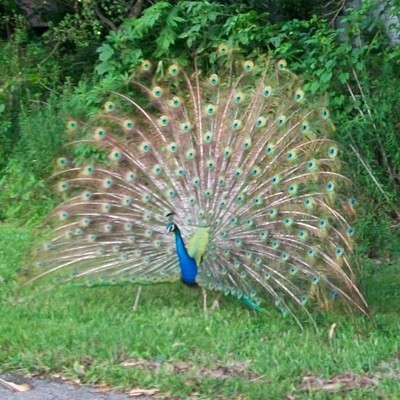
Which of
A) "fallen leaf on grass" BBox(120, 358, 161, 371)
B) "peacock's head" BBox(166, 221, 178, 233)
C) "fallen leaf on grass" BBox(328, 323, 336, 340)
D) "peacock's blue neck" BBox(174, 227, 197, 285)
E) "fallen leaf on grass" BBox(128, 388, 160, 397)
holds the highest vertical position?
"peacock's head" BBox(166, 221, 178, 233)

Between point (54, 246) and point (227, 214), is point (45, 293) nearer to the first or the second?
point (54, 246)

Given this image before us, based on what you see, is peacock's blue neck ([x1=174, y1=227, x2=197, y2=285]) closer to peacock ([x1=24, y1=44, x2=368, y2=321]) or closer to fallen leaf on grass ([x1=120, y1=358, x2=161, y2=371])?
peacock ([x1=24, y1=44, x2=368, y2=321])

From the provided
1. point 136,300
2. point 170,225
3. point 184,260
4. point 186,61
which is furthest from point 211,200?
point 186,61

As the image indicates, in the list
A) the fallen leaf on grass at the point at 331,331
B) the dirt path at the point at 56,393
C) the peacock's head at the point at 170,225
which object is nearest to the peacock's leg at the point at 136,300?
the peacock's head at the point at 170,225

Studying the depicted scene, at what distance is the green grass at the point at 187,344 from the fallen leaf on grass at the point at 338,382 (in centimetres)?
4

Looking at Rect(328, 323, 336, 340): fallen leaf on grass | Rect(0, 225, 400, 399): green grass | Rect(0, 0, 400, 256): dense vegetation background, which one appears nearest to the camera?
Rect(0, 225, 400, 399): green grass

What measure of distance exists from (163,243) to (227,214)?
0.50 m

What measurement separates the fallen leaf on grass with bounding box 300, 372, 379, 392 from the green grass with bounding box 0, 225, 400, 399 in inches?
1.4

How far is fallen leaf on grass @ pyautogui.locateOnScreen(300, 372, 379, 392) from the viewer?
518 cm

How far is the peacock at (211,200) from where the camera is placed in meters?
6.36

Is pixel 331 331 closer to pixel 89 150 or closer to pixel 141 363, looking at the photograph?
pixel 141 363

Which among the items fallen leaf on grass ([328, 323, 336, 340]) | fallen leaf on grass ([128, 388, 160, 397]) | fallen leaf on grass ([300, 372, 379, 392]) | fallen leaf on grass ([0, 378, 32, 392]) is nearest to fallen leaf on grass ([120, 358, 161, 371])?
fallen leaf on grass ([128, 388, 160, 397])

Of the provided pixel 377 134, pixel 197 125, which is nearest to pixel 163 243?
pixel 197 125

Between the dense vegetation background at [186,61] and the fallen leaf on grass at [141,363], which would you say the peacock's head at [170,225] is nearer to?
the fallen leaf on grass at [141,363]
